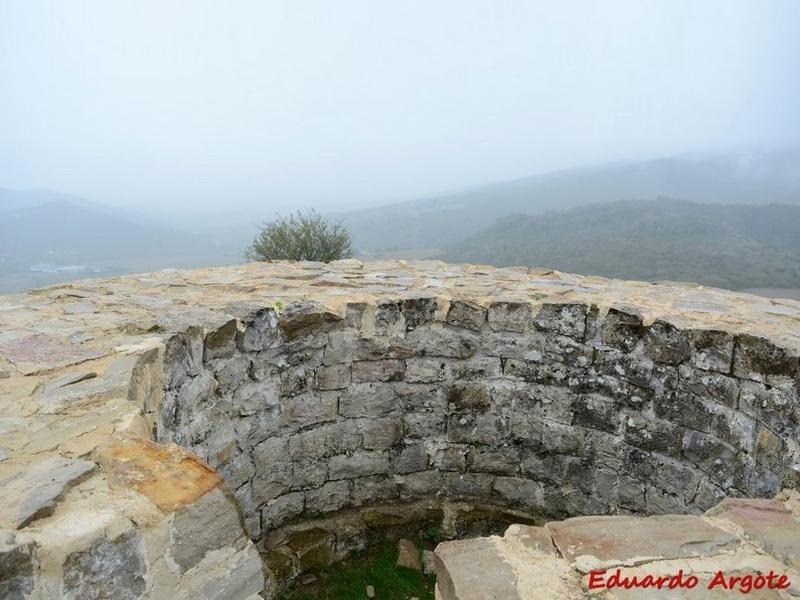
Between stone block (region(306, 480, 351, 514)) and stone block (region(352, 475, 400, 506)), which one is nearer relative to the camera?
stone block (region(306, 480, 351, 514))

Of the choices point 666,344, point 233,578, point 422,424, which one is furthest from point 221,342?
point 666,344

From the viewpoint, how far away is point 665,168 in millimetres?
90250

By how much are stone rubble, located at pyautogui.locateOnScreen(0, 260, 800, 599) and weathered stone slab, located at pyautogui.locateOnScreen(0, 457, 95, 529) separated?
16.2 inches

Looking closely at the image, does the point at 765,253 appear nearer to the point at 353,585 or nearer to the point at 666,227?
the point at 666,227

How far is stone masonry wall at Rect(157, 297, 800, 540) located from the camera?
3.52 meters

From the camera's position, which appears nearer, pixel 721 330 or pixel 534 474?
pixel 721 330

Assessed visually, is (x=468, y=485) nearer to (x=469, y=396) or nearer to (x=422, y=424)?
(x=422, y=424)

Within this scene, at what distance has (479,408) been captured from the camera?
433 centimetres

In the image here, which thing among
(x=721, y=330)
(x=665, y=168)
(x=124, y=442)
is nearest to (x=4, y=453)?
(x=124, y=442)

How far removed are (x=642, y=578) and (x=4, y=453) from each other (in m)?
2.34

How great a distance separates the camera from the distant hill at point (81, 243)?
65.0 m

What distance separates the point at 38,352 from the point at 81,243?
323ft

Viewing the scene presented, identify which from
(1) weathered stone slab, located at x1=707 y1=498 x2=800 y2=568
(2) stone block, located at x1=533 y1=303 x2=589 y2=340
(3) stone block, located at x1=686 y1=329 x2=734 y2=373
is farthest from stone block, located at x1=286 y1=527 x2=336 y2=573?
(3) stone block, located at x1=686 y1=329 x2=734 y2=373

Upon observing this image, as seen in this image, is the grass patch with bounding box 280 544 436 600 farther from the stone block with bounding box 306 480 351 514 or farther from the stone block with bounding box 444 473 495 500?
the stone block with bounding box 444 473 495 500
